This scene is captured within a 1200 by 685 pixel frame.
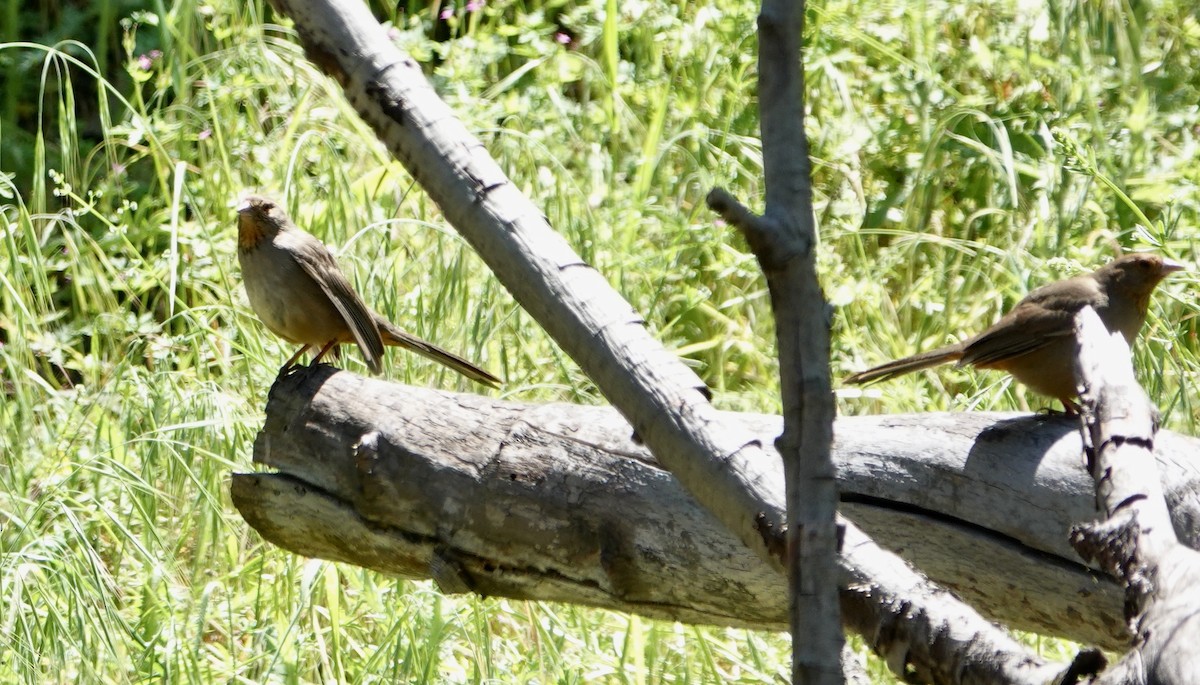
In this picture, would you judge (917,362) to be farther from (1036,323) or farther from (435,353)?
(435,353)

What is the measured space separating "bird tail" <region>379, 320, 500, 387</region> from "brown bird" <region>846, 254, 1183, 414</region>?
103 cm

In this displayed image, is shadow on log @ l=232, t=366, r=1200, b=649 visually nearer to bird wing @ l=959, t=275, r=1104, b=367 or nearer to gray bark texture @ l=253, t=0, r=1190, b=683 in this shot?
bird wing @ l=959, t=275, r=1104, b=367

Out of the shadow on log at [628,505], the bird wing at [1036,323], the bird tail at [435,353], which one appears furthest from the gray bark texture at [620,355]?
the bird tail at [435,353]

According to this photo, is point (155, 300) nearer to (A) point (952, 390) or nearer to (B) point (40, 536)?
(B) point (40, 536)

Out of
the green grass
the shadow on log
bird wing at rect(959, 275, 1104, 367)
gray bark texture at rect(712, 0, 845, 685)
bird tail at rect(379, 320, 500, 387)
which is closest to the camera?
gray bark texture at rect(712, 0, 845, 685)

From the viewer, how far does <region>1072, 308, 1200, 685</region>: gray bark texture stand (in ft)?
4.06

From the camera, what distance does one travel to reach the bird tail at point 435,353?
3.79 metres

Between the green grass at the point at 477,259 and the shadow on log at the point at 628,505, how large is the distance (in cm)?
72

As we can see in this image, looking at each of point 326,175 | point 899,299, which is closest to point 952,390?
point 899,299

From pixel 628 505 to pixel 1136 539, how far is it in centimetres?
127

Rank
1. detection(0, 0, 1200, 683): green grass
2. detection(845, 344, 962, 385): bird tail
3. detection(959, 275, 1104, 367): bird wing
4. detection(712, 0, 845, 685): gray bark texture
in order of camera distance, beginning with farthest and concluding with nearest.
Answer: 1. detection(0, 0, 1200, 683): green grass
2. detection(845, 344, 962, 385): bird tail
3. detection(959, 275, 1104, 367): bird wing
4. detection(712, 0, 845, 685): gray bark texture

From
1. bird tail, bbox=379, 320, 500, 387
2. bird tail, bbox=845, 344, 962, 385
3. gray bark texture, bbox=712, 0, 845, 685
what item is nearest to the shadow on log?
bird tail, bbox=845, 344, 962, 385

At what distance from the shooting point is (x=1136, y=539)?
4.70 ft

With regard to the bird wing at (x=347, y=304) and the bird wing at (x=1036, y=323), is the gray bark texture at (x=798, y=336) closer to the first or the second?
the bird wing at (x=1036, y=323)
